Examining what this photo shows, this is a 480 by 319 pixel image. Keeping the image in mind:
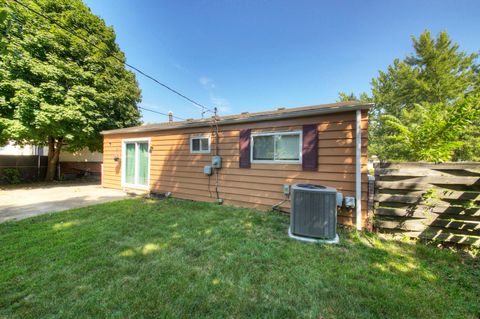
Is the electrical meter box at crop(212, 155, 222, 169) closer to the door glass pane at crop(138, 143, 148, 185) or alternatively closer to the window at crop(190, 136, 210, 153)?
Answer: the window at crop(190, 136, 210, 153)

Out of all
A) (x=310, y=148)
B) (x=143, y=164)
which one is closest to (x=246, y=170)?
(x=310, y=148)

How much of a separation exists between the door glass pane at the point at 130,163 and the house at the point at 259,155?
0.14 ft

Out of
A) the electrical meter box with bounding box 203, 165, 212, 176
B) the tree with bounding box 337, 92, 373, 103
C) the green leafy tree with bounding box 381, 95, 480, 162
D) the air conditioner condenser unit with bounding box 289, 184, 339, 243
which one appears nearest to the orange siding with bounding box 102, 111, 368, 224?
the electrical meter box with bounding box 203, 165, 212, 176

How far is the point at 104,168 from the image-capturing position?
9430 millimetres

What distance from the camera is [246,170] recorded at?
18.4ft

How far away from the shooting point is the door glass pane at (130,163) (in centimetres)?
848

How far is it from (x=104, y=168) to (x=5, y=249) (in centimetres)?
702

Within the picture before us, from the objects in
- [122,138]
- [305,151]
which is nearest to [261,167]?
[305,151]

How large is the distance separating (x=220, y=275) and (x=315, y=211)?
6.19 ft

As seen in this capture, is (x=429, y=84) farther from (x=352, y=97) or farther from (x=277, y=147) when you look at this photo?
(x=277, y=147)

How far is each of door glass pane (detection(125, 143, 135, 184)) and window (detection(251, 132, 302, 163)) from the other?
5.71 metres

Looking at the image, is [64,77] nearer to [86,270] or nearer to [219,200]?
[219,200]

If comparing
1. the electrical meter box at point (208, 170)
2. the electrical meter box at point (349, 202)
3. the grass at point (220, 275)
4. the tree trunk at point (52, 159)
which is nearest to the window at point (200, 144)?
the electrical meter box at point (208, 170)

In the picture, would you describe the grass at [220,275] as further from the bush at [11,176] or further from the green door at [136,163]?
the bush at [11,176]
